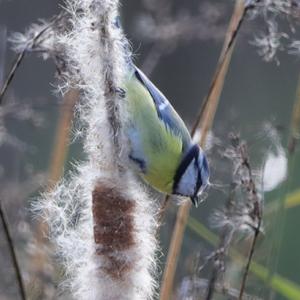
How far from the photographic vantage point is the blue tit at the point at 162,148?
76cm

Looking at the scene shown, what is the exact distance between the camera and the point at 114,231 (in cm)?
69

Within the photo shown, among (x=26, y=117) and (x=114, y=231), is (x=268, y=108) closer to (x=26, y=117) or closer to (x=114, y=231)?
(x=26, y=117)

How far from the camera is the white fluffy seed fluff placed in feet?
2.22

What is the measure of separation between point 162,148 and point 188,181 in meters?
0.04

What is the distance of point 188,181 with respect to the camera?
0.81 metres

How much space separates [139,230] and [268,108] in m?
1.66

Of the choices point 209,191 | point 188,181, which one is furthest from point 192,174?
point 209,191

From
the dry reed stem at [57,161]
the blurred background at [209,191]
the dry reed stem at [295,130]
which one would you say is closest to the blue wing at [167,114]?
the blurred background at [209,191]

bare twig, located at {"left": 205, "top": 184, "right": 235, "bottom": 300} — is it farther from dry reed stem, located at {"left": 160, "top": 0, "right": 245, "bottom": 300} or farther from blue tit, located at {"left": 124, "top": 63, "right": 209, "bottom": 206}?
blue tit, located at {"left": 124, "top": 63, "right": 209, "bottom": 206}

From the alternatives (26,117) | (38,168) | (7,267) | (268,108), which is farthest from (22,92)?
(26,117)

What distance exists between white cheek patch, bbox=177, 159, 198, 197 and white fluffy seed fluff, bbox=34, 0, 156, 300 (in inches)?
2.5

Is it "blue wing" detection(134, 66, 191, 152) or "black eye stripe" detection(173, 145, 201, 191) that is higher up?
"blue wing" detection(134, 66, 191, 152)

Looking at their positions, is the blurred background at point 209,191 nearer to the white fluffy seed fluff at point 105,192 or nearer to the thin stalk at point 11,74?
the thin stalk at point 11,74

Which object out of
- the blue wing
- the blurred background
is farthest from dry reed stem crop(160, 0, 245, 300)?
the blue wing
